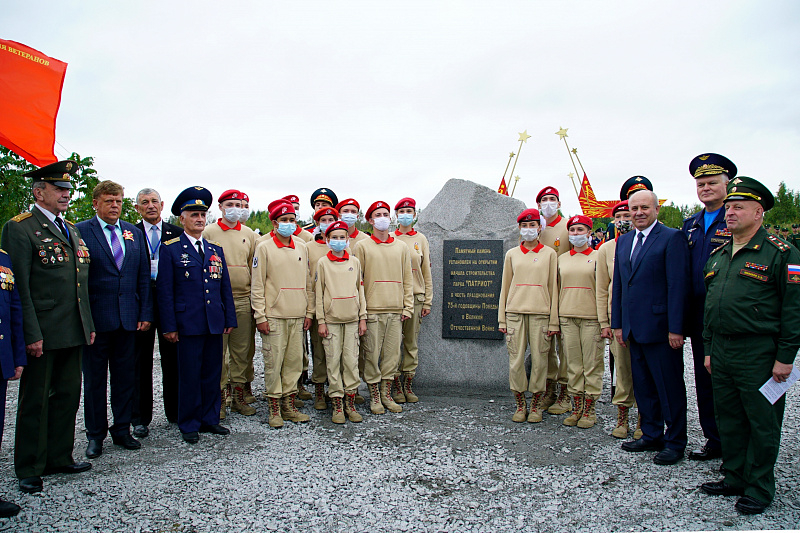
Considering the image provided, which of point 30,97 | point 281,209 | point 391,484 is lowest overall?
point 391,484

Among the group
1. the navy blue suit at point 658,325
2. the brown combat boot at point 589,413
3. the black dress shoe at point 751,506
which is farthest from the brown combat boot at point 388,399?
the black dress shoe at point 751,506

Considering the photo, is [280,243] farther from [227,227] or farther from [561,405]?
[561,405]

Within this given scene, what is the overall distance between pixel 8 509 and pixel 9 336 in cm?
104

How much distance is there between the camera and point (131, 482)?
3477 mm

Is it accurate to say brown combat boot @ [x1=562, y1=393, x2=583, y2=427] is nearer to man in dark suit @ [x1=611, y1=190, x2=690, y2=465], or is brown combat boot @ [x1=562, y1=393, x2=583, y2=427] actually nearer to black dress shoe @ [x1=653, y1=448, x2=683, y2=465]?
man in dark suit @ [x1=611, y1=190, x2=690, y2=465]

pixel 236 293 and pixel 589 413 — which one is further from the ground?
pixel 236 293

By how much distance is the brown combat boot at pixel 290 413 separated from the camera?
484 centimetres

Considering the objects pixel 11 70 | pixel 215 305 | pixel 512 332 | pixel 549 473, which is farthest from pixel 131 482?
pixel 11 70

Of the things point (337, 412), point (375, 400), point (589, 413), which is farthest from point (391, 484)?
point (589, 413)

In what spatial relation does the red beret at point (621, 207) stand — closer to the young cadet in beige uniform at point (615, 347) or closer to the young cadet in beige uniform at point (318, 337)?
the young cadet in beige uniform at point (615, 347)

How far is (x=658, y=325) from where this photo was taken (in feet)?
12.8

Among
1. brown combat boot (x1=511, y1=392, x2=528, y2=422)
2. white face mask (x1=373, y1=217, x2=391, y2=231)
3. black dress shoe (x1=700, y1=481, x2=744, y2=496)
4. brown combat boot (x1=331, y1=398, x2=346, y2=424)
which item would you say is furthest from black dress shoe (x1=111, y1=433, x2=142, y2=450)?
black dress shoe (x1=700, y1=481, x2=744, y2=496)

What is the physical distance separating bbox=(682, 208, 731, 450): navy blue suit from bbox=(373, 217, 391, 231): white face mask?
2839 mm

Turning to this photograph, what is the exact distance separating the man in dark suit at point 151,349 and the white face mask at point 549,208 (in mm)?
3763
